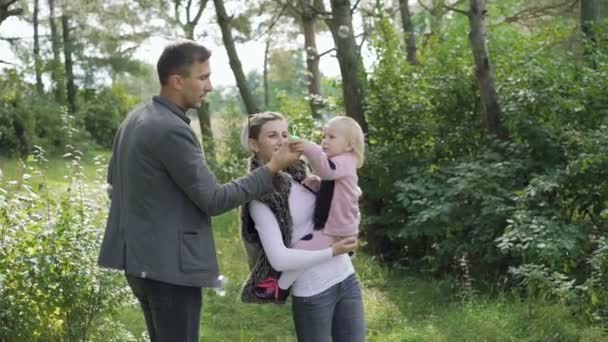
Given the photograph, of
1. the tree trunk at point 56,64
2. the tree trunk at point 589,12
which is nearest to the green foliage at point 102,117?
the tree trunk at point 56,64

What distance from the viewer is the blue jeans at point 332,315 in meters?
3.02

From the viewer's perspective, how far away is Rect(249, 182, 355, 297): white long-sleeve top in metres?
2.96

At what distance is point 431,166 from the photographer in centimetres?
752

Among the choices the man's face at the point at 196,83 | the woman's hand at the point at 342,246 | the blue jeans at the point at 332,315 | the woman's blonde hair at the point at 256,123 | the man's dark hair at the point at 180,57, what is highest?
the man's dark hair at the point at 180,57

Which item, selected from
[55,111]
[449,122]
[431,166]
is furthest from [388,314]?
[55,111]

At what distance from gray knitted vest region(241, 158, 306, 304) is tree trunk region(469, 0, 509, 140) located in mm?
4515

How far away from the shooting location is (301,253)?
2.98 meters

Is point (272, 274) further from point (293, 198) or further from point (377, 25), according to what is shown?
point (377, 25)

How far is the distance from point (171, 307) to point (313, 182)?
2.32 feet

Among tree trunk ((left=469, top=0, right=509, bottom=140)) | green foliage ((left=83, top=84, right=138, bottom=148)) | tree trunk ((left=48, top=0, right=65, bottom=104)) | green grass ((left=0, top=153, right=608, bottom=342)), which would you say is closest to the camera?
green grass ((left=0, top=153, right=608, bottom=342))

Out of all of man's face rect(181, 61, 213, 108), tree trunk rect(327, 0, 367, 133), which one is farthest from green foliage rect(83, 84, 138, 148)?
man's face rect(181, 61, 213, 108)

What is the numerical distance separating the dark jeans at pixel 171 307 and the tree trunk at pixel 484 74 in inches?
196

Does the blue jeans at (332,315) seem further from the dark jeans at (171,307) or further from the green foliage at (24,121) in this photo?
the green foliage at (24,121)

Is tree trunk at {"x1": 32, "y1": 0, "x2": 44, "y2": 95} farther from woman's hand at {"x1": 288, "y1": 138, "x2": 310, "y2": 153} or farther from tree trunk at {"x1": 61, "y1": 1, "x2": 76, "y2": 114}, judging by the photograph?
woman's hand at {"x1": 288, "y1": 138, "x2": 310, "y2": 153}
